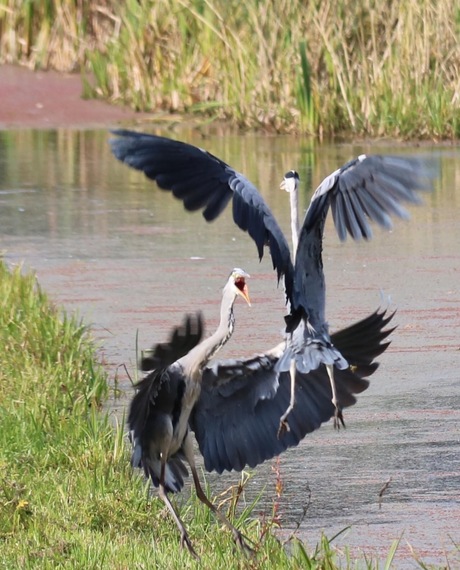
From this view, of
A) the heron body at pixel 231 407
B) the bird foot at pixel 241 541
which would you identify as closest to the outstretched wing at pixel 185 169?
the heron body at pixel 231 407

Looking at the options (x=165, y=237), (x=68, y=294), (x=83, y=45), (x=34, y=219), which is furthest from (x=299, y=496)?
(x=83, y=45)

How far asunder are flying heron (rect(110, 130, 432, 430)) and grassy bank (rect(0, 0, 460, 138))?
855 centimetres

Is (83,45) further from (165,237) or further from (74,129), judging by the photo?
(165,237)

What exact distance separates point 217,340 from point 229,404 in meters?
0.36

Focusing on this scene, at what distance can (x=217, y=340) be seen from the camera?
484 cm

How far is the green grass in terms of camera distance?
4359mm

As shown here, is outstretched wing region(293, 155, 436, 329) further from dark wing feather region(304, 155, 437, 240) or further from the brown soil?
the brown soil

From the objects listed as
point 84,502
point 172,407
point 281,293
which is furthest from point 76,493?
point 281,293

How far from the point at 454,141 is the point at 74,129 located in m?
3.92

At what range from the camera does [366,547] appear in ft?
15.4

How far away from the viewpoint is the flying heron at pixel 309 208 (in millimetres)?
5066

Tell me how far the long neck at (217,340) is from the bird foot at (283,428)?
31cm

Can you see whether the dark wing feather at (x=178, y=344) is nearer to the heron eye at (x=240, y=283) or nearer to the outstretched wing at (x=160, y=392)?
the outstretched wing at (x=160, y=392)

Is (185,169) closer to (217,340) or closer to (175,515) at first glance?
(217,340)
